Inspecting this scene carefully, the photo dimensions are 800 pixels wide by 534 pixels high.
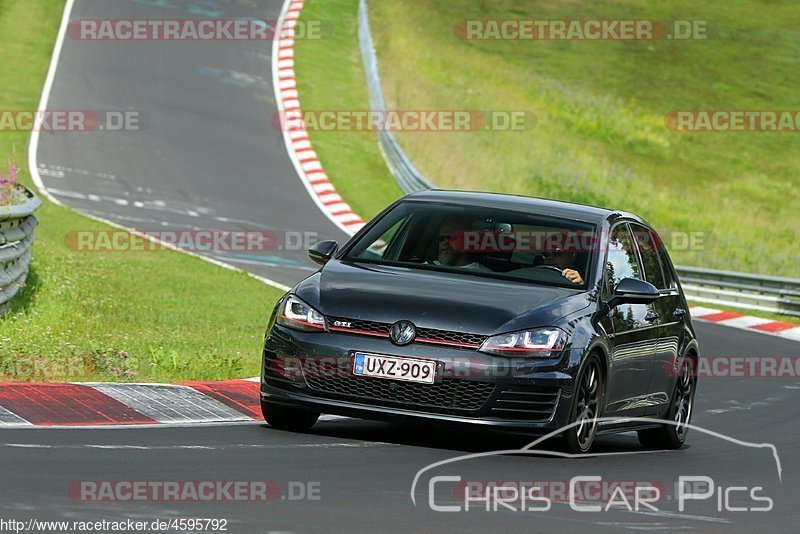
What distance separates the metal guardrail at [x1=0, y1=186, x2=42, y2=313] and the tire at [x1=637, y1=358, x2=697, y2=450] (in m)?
5.78

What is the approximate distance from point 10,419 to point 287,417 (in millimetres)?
1661

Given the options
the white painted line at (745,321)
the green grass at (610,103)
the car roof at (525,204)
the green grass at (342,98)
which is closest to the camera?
the car roof at (525,204)

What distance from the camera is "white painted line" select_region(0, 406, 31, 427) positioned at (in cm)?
933

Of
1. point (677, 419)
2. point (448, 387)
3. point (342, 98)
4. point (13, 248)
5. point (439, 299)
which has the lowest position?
point (677, 419)

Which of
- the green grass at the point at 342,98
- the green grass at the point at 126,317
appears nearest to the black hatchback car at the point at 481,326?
the green grass at the point at 126,317

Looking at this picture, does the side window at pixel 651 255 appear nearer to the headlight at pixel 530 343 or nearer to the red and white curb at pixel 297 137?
the headlight at pixel 530 343

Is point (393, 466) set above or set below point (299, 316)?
below

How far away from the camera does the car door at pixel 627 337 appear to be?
10.2 meters

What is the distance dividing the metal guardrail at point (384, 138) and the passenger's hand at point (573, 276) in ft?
58.5

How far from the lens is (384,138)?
34875 millimetres

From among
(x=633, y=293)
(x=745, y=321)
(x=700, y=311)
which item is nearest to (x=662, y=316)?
(x=633, y=293)

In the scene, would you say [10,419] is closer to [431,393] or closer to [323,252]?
[323,252]

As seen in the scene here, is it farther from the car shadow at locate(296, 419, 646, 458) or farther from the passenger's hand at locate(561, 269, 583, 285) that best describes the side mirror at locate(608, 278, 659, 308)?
the car shadow at locate(296, 419, 646, 458)

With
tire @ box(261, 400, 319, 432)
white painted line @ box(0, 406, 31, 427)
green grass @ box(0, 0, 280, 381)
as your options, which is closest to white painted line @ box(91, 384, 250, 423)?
tire @ box(261, 400, 319, 432)
